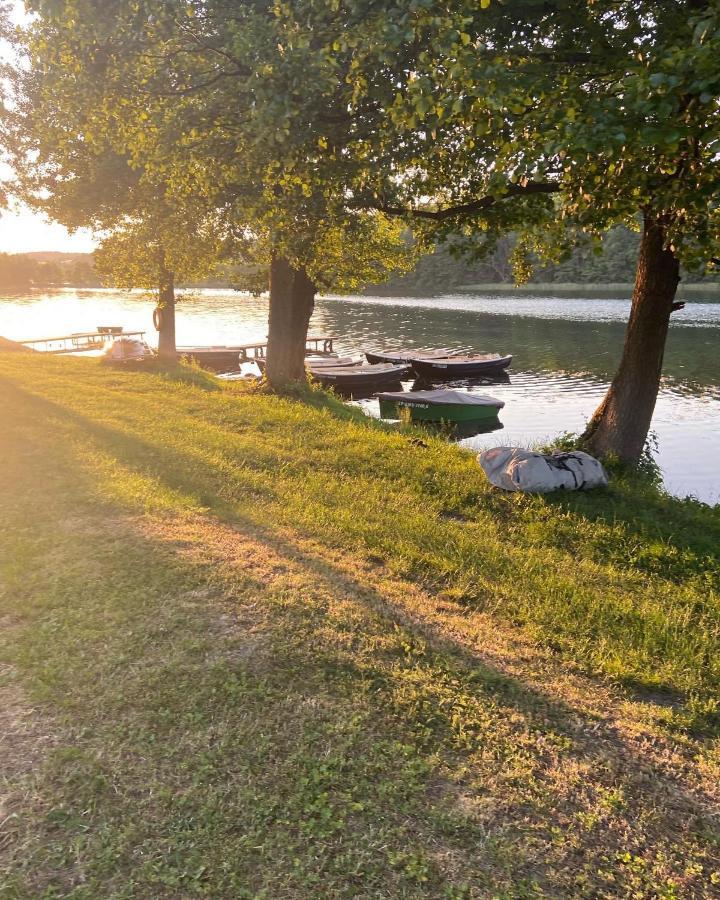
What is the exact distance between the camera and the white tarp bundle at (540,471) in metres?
9.72

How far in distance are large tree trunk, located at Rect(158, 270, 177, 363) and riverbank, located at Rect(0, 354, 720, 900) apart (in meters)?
20.0

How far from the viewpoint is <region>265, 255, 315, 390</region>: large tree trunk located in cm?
1925

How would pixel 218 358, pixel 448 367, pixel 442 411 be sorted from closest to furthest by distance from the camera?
pixel 442 411 < pixel 448 367 < pixel 218 358

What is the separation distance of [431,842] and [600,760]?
1399mm

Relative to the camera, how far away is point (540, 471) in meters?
9.76

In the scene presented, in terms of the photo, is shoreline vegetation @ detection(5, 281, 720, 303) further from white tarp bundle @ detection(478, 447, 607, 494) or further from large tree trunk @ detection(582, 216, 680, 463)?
white tarp bundle @ detection(478, 447, 607, 494)

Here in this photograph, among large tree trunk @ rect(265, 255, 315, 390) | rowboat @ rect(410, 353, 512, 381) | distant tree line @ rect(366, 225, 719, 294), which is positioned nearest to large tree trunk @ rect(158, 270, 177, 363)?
large tree trunk @ rect(265, 255, 315, 390)

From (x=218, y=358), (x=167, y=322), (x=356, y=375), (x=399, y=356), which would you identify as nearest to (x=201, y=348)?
(x=218, y=358)

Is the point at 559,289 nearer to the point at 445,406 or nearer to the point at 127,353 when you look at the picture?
the point at 445,406

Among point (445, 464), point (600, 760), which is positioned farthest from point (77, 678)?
point (445, 464)

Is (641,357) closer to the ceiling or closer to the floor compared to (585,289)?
closer to the floor

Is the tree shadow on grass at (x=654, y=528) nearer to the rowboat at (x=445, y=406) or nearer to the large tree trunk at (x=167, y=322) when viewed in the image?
the rowboat at (x=445, y=406)

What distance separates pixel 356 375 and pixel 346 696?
2659 centimetres

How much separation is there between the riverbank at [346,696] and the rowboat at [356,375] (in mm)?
20750
